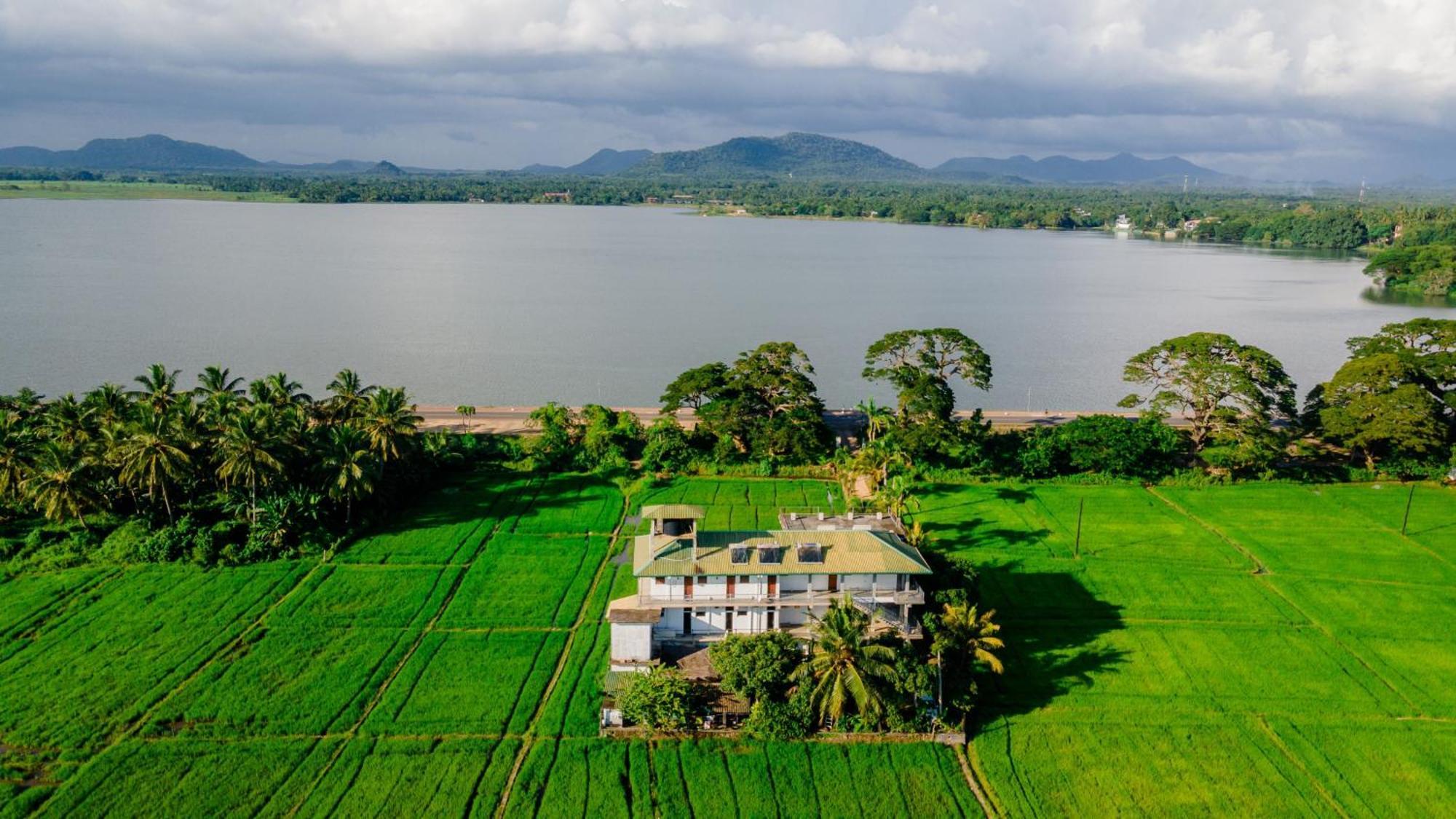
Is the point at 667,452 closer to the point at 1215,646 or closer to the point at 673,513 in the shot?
the point at 673,513

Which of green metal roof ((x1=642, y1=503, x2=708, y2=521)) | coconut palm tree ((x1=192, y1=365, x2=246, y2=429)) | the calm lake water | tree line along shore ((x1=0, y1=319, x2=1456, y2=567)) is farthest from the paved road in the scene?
green metal roof ((x1=642, y1=503, x2=708, y2=521))

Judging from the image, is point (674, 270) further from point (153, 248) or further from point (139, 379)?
point (139, 379)

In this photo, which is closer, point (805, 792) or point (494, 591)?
point (805, 792)

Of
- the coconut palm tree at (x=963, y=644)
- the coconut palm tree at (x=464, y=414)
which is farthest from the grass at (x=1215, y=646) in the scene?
the coconut palm tree at (x=464, y=414)

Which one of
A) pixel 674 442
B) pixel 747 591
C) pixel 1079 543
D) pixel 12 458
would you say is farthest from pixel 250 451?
pixel 1079 543

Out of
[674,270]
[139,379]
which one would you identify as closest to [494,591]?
[139,379]

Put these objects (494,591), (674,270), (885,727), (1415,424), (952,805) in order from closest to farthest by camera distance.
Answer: (952,805) < (885,727) < (494,591) < (1415,424) < (674,270)
